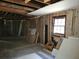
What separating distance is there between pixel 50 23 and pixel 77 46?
3.56m

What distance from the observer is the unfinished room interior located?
3451 mm

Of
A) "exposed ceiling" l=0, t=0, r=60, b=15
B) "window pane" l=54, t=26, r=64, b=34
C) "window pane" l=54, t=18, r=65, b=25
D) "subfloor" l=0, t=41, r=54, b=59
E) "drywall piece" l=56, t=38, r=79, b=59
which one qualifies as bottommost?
"subfloor" l=0, t=41, r=54, b=59

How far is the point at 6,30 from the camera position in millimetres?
13789

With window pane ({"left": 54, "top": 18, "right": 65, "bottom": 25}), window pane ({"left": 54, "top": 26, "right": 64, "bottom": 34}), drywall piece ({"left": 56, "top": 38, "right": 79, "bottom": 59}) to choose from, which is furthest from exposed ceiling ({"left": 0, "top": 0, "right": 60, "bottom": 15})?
window pane ({"left": 54, "top": 26, "right": 64, "bottom": 34})

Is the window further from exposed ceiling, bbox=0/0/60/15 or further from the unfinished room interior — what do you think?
exposed ceiling, bbox=0/0/60/15

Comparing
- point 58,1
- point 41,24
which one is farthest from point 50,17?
point 58,1

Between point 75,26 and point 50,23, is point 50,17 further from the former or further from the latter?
point 75,26

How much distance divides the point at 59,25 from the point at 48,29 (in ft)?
3.69

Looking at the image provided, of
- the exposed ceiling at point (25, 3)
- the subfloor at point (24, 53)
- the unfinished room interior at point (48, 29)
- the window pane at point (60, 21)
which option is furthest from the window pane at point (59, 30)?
the exposed ceiling at point (25, 3)

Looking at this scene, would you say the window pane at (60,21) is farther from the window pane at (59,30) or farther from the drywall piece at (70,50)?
the drywall piece at (70,50)

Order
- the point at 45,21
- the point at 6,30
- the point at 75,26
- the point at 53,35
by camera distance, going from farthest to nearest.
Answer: the point at 6,30 → the point at 45,21 → the point at 53,35 → the point at 75,26

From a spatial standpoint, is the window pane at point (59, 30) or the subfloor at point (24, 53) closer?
the subfloor at point (24, 53)

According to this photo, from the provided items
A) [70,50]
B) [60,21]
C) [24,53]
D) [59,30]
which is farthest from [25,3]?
[59,30]

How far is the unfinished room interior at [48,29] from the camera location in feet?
11.3
